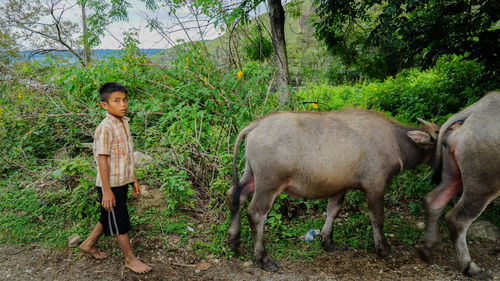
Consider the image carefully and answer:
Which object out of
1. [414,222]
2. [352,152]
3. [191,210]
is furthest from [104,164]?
[414,222]

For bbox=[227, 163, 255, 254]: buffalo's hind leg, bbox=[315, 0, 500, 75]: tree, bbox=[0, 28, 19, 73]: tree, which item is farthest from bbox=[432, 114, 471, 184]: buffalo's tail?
bbox=[0, 28, 19, 73]: tree

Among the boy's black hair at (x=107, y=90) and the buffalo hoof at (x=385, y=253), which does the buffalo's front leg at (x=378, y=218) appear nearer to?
the buffalo hoof at (x=385, y=253)

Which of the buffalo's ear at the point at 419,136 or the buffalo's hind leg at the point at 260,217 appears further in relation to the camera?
the buffalo's ear at the point at 419,136

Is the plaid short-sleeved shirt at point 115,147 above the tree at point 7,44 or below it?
below

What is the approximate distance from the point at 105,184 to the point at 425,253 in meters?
3.21

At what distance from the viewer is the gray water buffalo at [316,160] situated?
2.99 m

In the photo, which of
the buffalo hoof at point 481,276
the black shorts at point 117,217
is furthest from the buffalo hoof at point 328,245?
the black shorts at point 117,217

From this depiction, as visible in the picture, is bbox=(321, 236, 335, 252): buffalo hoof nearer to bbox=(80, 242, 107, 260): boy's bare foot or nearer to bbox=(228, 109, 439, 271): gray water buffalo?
bbox=(228, 109, 439, 271): gray water buffalo

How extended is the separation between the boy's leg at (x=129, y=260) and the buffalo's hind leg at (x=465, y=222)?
119 inches

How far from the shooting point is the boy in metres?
2.79

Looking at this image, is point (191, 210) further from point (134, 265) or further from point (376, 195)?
point (376, 195)

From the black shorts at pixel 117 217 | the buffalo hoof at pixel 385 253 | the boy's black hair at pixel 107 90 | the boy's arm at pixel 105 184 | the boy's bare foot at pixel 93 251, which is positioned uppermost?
the boy's black hair at pixel 107 90

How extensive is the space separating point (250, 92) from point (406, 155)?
2.09m

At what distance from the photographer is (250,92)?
416cm
